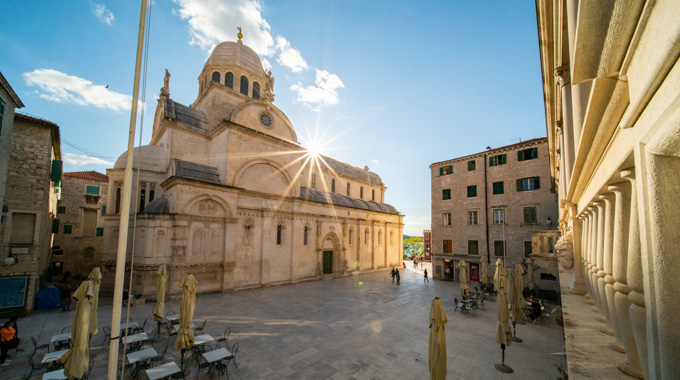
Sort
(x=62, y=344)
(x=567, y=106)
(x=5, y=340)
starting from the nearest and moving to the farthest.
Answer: (x=567, y=106) → (x=5, y=340) → (x=62, y=344)

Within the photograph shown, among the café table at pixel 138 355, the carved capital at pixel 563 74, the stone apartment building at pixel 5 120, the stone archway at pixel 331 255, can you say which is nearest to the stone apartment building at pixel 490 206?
the stone archway at pixel 331 255

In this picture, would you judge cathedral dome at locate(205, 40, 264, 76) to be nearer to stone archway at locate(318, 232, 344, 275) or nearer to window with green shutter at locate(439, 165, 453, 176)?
stone archway at locate(318, 232, 344, 275)

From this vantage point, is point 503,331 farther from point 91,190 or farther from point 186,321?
point 91,190

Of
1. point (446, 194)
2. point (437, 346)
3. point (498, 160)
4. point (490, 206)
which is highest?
point (498, 160)

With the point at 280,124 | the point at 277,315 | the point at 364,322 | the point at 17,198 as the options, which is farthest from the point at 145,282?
the point at 280,124

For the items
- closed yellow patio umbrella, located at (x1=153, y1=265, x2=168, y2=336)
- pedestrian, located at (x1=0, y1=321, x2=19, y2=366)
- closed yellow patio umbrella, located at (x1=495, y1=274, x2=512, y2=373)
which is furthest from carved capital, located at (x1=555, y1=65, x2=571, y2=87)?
pedestrian, located at (x1=0, y1=321, x2=19, y2=366)

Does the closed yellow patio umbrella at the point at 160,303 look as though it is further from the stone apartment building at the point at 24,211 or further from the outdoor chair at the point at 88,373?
the stone apartment building at the point at 24,211

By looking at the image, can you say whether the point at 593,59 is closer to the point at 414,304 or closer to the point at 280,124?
the point at 414,304

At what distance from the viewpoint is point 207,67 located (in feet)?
90.4

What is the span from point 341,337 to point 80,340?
8.39m

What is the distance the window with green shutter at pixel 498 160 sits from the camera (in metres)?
24.7

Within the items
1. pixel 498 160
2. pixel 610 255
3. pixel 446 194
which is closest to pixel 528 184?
pixel 498 160

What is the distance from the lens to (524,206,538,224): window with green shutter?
72.8ft

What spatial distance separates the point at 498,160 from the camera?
25.1 meters
